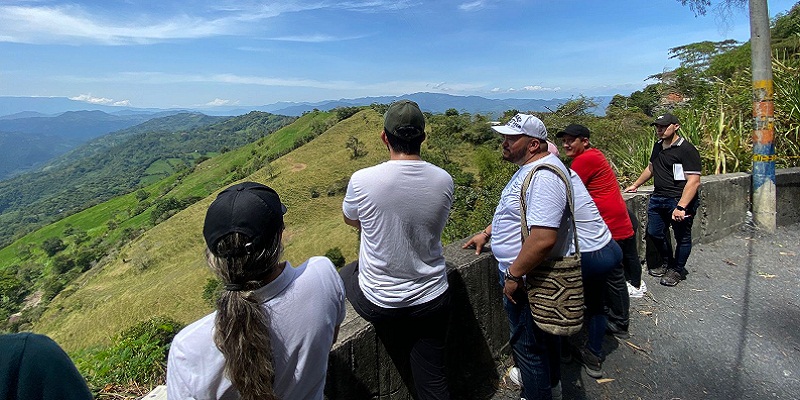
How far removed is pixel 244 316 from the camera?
103 cm

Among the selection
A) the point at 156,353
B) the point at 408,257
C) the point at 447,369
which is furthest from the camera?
the point at 156,353

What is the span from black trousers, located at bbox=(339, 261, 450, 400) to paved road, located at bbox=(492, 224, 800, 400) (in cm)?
78

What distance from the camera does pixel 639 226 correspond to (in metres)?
4.10

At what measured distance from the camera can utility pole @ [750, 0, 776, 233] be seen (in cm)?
475

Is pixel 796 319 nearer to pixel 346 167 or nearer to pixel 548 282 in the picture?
pixel 548 282

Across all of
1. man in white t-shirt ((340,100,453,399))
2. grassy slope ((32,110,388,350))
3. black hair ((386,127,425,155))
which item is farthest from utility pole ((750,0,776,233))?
grassy slope ((32,110,388,350))

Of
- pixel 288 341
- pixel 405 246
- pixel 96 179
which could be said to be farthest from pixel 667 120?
pixel 96 179

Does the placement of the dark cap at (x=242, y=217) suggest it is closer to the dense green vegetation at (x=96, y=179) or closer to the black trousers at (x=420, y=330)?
the black trousers at (x=420, y=330)

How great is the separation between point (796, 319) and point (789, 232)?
7.71 feet

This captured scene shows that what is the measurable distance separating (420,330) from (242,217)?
1.00 meters

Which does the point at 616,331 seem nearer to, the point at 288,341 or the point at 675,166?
the point at 675,166

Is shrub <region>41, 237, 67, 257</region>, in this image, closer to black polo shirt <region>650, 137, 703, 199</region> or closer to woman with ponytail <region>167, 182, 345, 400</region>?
black polo shirt <region>650, 137, 703, 199</region>

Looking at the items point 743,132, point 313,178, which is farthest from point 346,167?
point 743,132

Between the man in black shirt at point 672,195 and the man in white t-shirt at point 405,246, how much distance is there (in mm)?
2692
